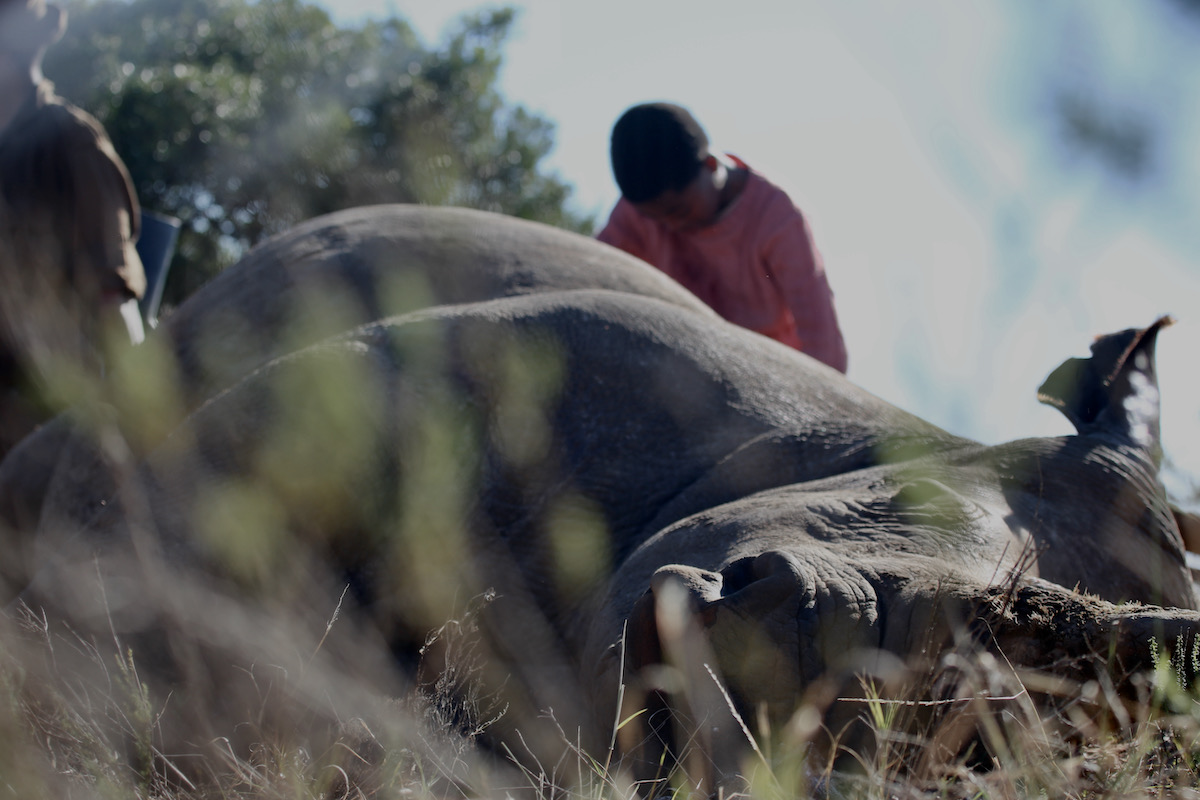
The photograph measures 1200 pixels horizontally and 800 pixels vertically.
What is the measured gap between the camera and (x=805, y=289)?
5305 millimetres

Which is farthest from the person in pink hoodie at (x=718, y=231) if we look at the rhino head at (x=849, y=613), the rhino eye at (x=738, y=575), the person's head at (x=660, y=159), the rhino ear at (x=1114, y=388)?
the rhino eye at (x=738, y=575)

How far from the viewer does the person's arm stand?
5.23 metres

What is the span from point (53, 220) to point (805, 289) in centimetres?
326

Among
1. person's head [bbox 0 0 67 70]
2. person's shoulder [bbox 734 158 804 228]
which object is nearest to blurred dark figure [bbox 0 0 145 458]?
person's head [bbox 0 0 67 70]

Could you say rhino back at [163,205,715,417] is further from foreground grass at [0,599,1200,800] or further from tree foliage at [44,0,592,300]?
tree foliage at [44,0,592,300]

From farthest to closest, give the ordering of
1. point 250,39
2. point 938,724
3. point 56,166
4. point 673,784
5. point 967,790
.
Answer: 1. point 250,39
2. point 56,166
3. point 673,784
4. point 938,724
5. point 967,790

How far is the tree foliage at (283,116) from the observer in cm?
1532

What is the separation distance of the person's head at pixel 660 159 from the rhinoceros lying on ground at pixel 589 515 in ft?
4.85

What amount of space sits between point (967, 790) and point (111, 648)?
1.89m

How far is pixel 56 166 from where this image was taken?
15.2ft

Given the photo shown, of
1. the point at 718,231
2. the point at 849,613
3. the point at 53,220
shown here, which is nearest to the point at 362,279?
the point at 53,220

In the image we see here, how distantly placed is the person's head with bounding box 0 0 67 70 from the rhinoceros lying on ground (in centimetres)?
183

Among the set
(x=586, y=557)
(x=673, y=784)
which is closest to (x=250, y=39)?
(x=586, y=557)

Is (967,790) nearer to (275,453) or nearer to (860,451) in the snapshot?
(860,451)
